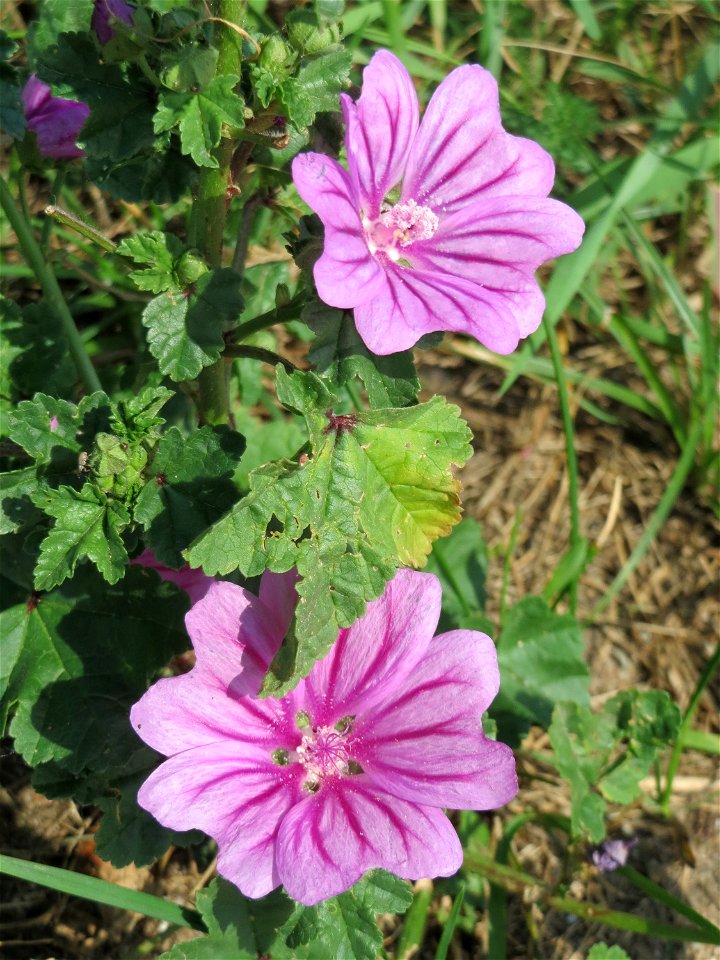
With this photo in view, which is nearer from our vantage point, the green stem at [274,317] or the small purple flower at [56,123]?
the green stem at [274,317]

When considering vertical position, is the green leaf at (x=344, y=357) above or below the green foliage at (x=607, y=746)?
above

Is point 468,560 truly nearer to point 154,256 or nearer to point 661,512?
point 661,512

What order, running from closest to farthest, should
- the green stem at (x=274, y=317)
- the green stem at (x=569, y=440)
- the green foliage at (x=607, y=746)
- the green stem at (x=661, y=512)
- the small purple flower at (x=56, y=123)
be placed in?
the green stem at (x=274, y=317)
the small purple flower at (x=56, y=123)
the green foliage at (x=607, y=746)
the green stem at (x=569, y=440)
the green stem at (x=661, y=512)

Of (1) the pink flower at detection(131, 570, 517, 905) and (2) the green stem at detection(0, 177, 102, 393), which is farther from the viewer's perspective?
(2) the green stem at detection(0, 177, 102, 393)

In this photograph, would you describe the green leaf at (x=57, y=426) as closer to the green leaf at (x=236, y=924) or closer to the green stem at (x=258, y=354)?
the green stem at (x=258, y=354)

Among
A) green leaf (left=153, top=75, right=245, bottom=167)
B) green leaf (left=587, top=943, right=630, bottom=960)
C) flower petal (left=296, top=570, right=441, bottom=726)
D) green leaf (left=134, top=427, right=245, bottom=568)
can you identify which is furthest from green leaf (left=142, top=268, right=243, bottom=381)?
green leaf (left=587, top=943, right=630, bottom=960)

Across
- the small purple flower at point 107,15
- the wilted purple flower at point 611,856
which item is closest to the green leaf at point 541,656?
the wilted purple flower at point 611,856

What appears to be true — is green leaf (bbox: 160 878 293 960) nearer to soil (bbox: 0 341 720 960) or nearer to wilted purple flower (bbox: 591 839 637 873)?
soil (bbox: 0 341 720 960)
